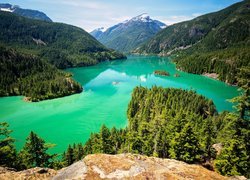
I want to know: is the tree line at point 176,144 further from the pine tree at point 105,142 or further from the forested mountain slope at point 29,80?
the forested mountain slope at point 29,80

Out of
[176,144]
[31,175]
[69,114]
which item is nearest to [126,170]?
[31,175]

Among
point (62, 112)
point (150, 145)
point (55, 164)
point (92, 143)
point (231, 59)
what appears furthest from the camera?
point (231, 59)

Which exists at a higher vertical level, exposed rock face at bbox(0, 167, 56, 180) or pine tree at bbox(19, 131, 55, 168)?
exposed rock face at bbox(0, 167, 56, 180)

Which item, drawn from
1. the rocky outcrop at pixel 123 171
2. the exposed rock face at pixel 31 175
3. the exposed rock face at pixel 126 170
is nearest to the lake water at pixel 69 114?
the exposed rock face at pixel 31 175

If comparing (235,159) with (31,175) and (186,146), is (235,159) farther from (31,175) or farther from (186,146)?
(31,175)

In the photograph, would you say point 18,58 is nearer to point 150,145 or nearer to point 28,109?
point 28,109

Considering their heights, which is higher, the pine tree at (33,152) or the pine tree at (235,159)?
the pine tree at (235,159)

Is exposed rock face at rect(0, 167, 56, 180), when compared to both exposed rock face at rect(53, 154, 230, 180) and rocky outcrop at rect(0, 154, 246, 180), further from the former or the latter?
exposed rock face at rect(53, 154, 230, 180)

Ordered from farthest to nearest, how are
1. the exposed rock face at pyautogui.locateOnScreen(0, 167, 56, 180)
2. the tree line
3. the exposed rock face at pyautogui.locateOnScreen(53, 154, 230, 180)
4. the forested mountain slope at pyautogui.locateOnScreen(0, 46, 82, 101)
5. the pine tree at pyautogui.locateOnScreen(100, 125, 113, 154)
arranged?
the forested mountain slope at pyautogui.locateOnScreen(0, 46, 82, 101), the pine tree at pyautogui.locateOnScreen(100, 125, 113, 154), the tree line, the exposed rock face at pyautogui.locateOnScreen(0, 167, 56, 180), the exposed rock face at pyautogui.locateOnScreen(53, 154, 230, 180)

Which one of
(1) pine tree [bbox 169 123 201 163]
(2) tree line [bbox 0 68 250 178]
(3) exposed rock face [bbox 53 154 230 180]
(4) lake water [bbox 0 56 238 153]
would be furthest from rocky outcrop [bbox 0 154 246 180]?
(4) lake water [bbox 0 56 238 153]

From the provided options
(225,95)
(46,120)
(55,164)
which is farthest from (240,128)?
(225,95)

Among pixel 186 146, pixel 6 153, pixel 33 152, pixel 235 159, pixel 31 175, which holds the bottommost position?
pixel 33 152
